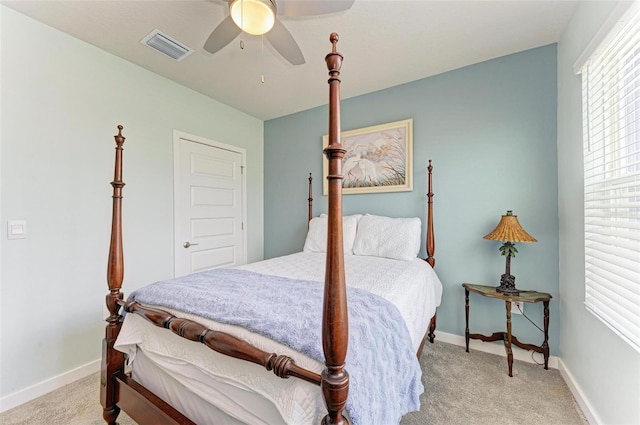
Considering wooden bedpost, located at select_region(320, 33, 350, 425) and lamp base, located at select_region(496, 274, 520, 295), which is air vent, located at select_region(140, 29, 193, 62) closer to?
wooden bedpost, located at select_region(320, 33, 350, 425)

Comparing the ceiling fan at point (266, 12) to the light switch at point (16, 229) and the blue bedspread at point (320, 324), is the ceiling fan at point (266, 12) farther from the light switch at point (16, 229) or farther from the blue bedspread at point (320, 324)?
the light switch at point (16, 229)

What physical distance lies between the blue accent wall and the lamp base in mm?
205

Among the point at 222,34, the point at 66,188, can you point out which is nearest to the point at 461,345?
the point at 222,34

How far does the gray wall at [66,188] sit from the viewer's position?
70.6 inches

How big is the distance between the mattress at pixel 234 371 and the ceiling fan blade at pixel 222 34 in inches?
61.5

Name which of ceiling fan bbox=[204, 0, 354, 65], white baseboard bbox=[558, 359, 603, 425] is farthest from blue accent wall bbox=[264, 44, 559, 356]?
ceiling fan bbox=[204, 0, 354, 65]

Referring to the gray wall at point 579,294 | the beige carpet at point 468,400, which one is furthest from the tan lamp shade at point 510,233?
the beige carpet at point 468,400

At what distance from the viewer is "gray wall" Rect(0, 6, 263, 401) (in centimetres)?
179

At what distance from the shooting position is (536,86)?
2.21m

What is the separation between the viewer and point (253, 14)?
1.44 metres

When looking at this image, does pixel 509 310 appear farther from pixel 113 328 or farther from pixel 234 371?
pixel 113 328

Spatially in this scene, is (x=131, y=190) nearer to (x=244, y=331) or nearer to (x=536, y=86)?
(x=244, y=331)

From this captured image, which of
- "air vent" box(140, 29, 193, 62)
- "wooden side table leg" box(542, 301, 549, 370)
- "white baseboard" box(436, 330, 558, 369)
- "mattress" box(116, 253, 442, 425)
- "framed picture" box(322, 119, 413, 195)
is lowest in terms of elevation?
"white baseboard" box(436, 330, 558, 369)

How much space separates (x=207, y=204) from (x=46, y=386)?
188 centimetres
